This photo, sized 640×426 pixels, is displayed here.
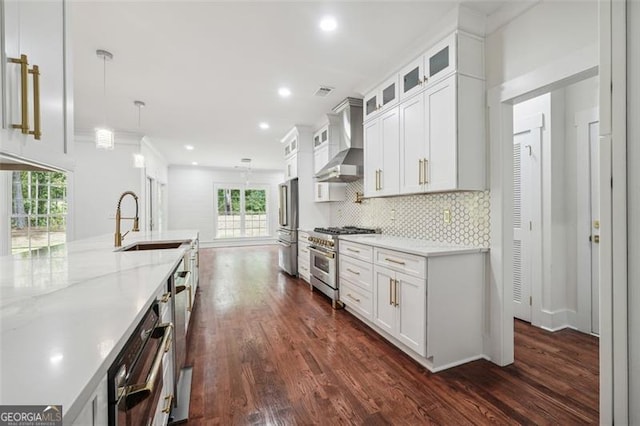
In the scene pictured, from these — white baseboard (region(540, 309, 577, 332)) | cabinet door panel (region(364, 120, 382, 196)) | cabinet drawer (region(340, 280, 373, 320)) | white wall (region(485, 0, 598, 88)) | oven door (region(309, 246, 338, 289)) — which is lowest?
white baseboard (region(540, 309, 577, 332))

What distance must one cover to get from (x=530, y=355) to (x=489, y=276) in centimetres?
75

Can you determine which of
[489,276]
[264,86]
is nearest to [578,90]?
[489,276]

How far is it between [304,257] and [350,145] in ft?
6.54

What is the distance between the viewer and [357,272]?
306cm

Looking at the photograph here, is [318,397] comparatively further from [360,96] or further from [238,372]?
[360,96]

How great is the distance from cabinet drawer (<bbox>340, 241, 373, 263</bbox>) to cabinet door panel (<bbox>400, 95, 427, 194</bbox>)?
2.27 ft

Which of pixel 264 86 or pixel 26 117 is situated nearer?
pixel 26 117

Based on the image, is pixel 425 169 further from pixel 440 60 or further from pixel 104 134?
pixel 104 134

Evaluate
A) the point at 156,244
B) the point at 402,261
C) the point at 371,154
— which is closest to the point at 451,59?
the point at 371,154

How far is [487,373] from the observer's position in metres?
2.08

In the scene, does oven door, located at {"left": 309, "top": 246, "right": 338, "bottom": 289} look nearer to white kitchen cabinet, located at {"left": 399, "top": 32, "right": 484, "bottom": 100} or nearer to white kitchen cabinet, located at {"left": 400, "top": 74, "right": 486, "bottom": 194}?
white kitchen cabinet, located at {"left": 400, "top": 74, "right": 486, "bottom": 194}

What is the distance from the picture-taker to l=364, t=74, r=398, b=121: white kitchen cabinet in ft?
9.60

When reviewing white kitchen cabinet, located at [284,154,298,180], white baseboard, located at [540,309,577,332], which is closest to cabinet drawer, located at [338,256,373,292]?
white baseboard, located at [540,309,577,332]

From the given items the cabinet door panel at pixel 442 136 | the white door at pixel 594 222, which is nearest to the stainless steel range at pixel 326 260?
the cabinet door panel at pixel 442 136
